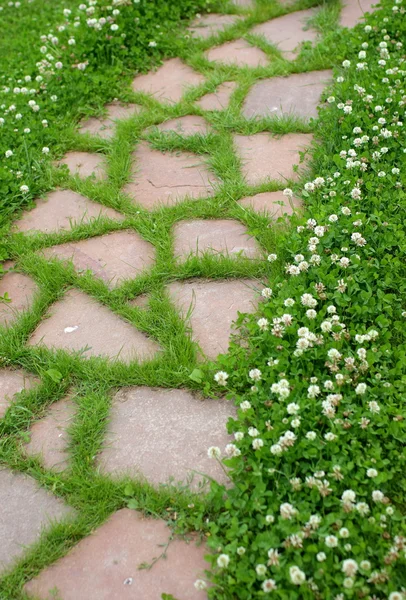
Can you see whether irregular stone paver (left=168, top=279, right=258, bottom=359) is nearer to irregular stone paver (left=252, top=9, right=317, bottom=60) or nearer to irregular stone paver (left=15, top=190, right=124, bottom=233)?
irregular stone paver (left=15, top=190, right=124, bottom=233)

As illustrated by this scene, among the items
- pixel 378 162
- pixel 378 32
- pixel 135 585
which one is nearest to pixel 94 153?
pixel 378 162

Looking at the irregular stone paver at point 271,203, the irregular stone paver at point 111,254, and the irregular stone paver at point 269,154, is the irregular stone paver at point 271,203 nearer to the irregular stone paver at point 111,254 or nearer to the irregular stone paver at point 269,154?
the irregular stone paver at point 269,154

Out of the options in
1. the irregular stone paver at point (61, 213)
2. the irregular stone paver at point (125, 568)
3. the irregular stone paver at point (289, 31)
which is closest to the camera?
the irregular stone paver at point (125, 568)

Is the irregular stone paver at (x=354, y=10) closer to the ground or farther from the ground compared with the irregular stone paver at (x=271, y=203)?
farther from the ground

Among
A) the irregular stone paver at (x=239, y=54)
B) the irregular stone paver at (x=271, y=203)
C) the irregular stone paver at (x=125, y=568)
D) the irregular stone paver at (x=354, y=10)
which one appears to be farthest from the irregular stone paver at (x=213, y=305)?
the irregular stone paver at (x=354, y=10)

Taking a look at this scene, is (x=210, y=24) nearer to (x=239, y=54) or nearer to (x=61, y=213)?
(x=239, y=54)

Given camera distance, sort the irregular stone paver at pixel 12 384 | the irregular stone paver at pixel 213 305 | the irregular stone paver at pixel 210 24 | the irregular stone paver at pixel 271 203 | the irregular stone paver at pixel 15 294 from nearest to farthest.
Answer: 1. the irregular stone paver at pixel 12 384
2. the irregular stone paver at pixel 213 305
3. the irregular stone paver at pixel 15 294
4. the irregular stone paver at pixel 271 203
5. the irregular stone paver at pixel 210 24

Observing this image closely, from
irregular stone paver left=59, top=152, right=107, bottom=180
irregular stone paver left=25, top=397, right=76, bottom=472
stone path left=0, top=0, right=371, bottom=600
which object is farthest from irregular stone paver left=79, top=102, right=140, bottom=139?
irregular stone paver left=25, top=397, right=76, bottom=472

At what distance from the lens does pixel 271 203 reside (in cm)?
366

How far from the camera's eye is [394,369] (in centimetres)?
261

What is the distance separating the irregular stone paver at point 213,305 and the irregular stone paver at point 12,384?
0.76 m

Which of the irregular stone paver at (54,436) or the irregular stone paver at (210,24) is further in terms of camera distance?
the irregular stone paver at (210,24)

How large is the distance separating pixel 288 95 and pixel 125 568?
3.31 metres

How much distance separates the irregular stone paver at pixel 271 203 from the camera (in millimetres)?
3564
